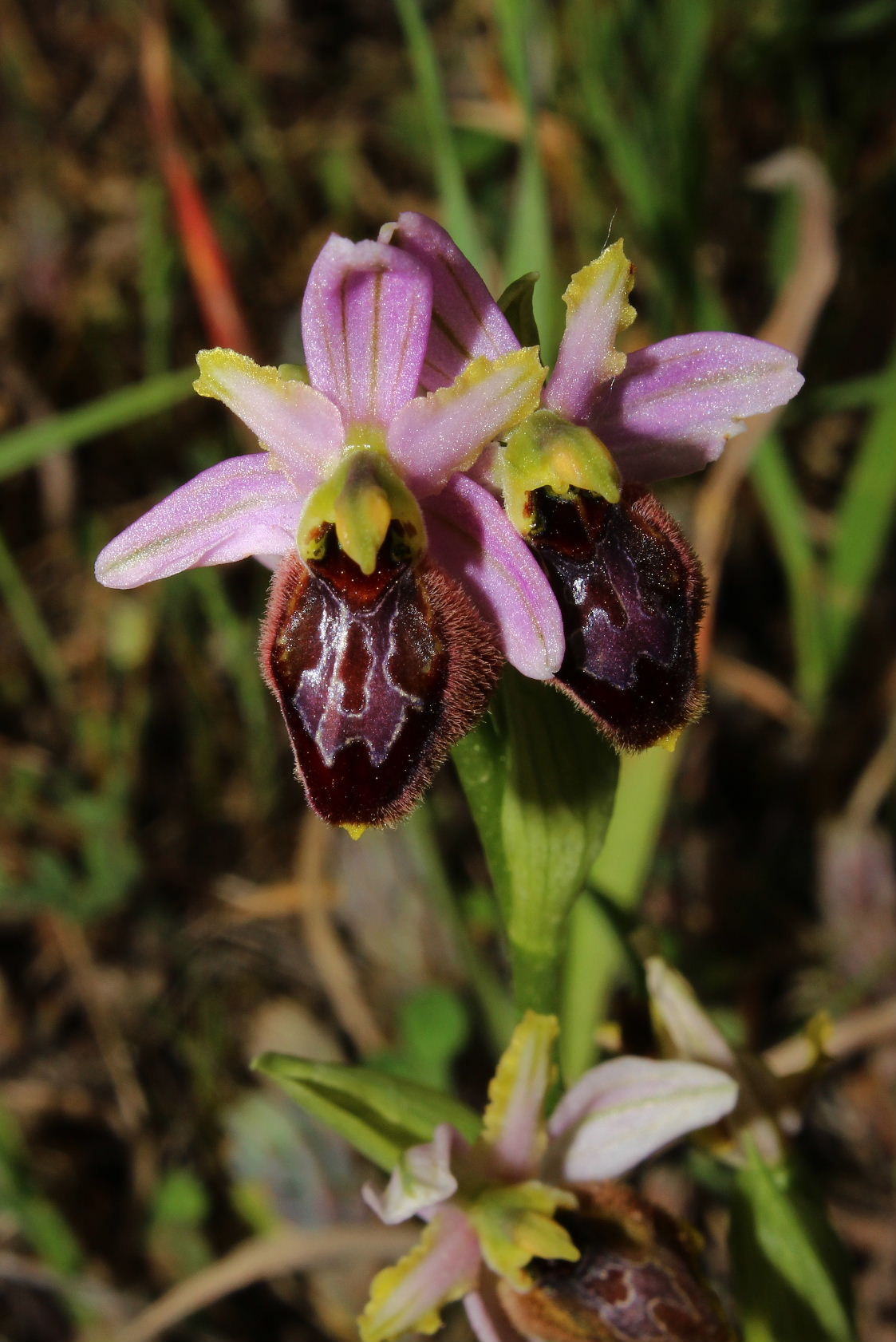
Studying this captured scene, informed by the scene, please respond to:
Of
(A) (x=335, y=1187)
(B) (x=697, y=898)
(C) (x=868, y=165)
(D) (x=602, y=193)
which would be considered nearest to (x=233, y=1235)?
(A) (x=335, y=1187)

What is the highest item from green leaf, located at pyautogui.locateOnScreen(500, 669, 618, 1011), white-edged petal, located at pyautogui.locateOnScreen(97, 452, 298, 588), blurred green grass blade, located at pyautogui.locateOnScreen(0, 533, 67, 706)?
white-edged petal, located at pyautogui.locateOnScreen(97, 452, 298, 588)

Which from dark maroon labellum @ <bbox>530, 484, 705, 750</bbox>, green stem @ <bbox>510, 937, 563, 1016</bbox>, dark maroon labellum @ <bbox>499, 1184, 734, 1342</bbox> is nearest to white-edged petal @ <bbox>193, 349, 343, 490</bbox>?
dark maroon labellum @ <bbox>530, 484, 705, 750</bbox>

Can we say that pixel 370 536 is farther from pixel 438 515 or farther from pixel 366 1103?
pixel 366 1103

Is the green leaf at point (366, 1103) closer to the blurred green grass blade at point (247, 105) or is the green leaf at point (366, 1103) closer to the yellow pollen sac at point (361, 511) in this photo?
the yellow pollen sac at point (361, 511)

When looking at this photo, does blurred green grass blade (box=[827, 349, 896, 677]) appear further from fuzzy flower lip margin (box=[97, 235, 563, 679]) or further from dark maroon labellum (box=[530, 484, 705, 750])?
fuzzy flower lip margin (box=[97, 235, 563, 679])

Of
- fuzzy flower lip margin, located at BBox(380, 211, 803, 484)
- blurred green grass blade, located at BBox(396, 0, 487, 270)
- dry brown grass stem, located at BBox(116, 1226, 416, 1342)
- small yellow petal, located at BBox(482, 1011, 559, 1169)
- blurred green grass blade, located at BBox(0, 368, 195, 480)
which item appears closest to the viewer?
fuzzy flower lip margin, located at BBox(380, 211, 803, 484)

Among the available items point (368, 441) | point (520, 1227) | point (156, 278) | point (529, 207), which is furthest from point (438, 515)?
point (156, 278)

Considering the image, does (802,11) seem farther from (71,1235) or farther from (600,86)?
(71,1235)

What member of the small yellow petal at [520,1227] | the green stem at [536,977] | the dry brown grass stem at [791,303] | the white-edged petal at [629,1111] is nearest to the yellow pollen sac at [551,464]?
the green stem at [536,977]
